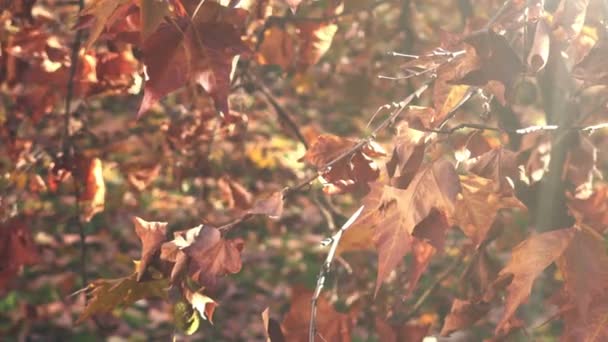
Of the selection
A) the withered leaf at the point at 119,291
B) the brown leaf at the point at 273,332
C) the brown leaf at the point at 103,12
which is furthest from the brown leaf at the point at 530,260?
the brown leaf at the point at 103,12

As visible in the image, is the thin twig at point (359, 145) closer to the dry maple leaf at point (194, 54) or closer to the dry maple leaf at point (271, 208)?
the dry maple leaf at point (271, 208)

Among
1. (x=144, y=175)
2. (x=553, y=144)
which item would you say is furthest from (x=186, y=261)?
(x=144, y=175)

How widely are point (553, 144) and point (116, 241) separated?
3573 mm

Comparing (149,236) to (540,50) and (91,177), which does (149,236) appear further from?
(91,177)

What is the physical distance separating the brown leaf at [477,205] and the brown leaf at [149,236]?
0.46 m

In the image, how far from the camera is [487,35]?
4.03 ft

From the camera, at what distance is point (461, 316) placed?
5.96ft

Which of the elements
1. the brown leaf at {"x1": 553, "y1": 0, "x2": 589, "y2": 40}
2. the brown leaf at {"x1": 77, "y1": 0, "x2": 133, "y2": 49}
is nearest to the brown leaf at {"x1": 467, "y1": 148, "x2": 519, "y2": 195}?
the brown leaf at {"x1": 553, "y1": 0, "x2": 589, "y2": 40}

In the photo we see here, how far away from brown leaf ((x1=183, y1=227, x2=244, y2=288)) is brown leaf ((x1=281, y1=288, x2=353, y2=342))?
0.23 metres

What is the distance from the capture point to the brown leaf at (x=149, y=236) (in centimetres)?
142

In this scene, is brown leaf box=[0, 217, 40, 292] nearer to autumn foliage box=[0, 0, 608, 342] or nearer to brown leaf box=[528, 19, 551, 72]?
autumn foliage box=[0, 0, 608, 342]

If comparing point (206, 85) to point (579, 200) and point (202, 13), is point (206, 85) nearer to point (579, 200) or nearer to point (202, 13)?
point (202, 13)

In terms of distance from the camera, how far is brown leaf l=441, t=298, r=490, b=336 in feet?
5.93

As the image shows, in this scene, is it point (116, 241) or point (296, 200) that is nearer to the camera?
point (116, 241)
